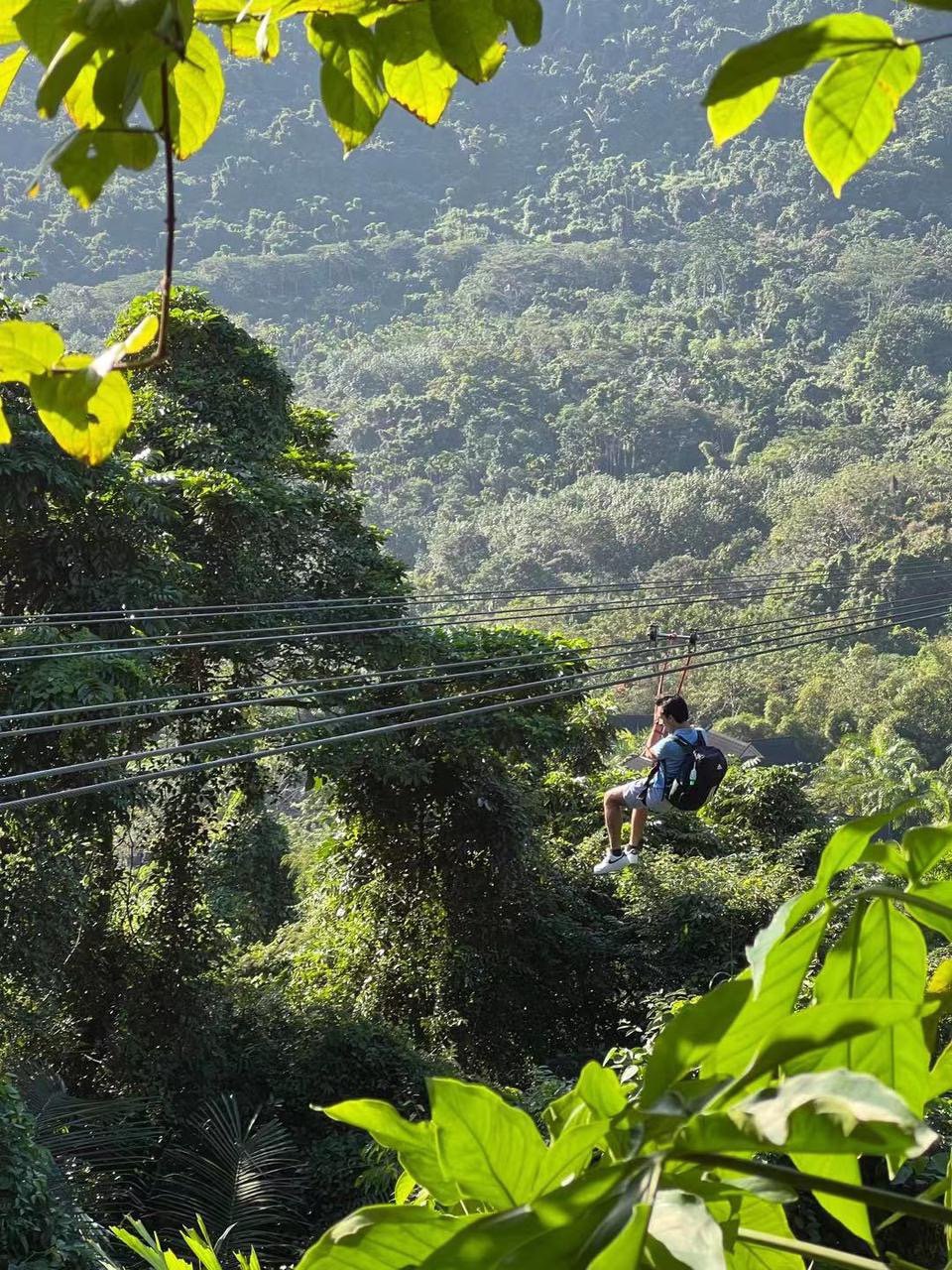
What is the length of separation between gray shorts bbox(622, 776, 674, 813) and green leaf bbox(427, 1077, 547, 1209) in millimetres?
5341

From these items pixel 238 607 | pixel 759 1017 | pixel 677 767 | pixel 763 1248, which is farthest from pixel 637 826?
pixel 759 1017

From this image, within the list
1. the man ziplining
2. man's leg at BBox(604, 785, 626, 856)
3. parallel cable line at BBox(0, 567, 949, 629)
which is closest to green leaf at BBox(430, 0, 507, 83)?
parallel cable line at BBox(0, 567, 949, 629)

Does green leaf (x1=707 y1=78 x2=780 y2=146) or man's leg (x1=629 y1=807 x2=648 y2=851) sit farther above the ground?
green leaf (x1=707 y1=78 x2=780 y2=146)

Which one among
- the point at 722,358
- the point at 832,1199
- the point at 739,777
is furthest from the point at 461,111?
the point at 832,1199

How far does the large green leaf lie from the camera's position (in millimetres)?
251

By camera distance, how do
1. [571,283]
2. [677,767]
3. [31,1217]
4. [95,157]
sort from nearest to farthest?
[95,157], [31,1217], [677,767], [571,283]

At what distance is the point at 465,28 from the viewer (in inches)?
13.9

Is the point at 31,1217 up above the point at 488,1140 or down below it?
below

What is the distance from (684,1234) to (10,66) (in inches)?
12.4

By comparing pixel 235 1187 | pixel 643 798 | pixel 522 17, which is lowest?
pixel 235 1187

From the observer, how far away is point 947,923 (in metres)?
0.33

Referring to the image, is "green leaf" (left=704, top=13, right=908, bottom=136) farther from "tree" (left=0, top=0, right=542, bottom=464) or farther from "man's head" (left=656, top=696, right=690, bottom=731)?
"man's head" (left=656, top=696, right=690, bottom=731)

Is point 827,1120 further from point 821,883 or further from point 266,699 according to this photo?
point 266,699

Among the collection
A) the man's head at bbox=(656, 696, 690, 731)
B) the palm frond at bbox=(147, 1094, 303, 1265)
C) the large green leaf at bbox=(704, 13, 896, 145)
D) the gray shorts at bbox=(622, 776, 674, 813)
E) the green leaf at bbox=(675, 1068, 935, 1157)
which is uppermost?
the large green leaf at bbox=(704, 13, 896, 145)
